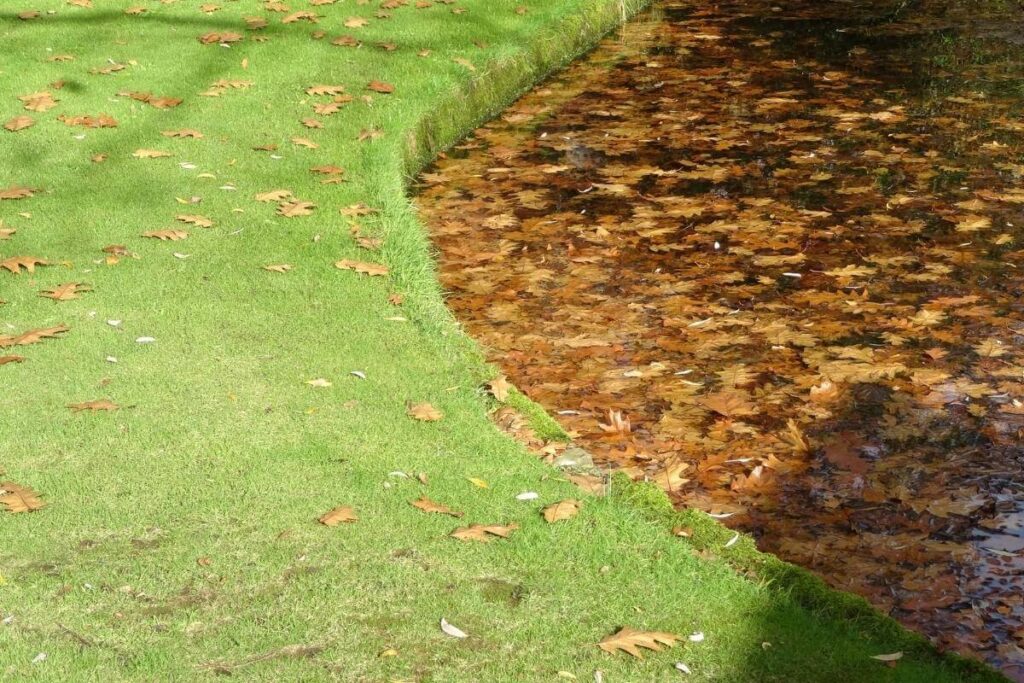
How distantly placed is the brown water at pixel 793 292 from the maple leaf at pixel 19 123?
2.76 m

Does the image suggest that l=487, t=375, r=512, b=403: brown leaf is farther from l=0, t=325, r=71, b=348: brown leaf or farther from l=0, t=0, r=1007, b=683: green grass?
l=0, t=325, r=71, b=348: brown leaf

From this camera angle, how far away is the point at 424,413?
520 cm

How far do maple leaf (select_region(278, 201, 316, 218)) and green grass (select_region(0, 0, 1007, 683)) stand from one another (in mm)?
72

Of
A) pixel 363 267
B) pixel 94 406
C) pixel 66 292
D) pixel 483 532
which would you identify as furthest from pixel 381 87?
pixel 483 532

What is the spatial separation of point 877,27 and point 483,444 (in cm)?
1053

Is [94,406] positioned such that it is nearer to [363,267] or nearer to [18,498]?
[18,498]

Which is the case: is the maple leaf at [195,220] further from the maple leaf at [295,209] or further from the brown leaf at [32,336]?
the brown leaf at [32,336]

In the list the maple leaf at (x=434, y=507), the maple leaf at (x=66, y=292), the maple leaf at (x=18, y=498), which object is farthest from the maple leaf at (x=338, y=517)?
the maple leaf at (x=66, y=292)

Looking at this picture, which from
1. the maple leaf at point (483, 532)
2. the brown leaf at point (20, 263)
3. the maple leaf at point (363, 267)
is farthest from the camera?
the maple leaf at point (363, 267)

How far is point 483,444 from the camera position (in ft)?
16.5

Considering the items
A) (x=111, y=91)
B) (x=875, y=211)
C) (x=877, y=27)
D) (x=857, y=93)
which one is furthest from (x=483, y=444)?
(x=877, y=27)

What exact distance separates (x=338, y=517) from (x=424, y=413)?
0.95 meters

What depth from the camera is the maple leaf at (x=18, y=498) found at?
4336 mm

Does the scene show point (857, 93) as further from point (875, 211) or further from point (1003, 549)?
point (1003, 549)
